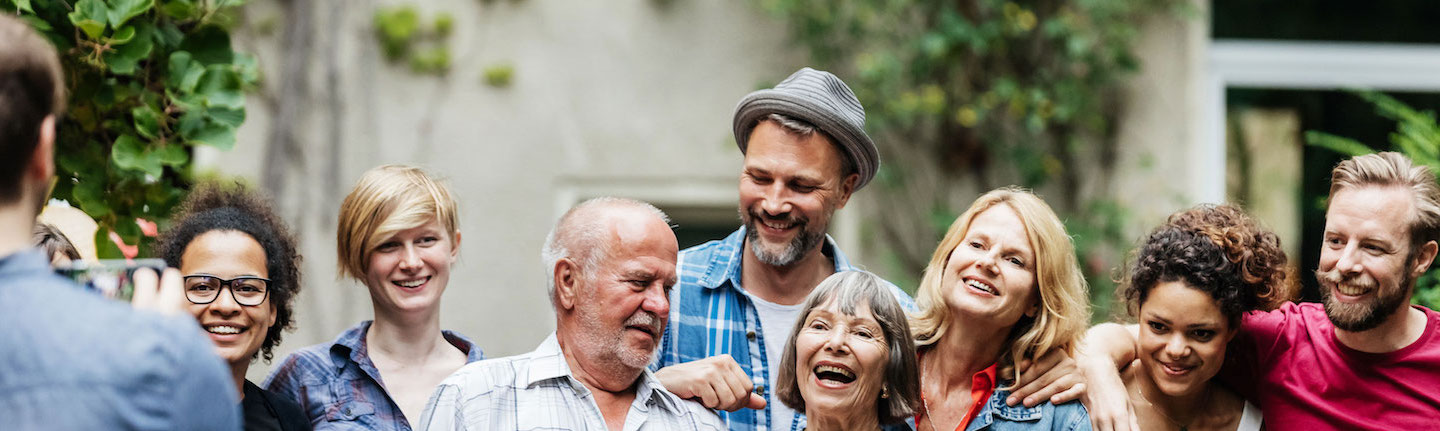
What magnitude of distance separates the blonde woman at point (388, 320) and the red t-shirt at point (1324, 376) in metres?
2.00

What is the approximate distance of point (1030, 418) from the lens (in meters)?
2.95

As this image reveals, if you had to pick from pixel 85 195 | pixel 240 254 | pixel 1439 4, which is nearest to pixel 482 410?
pixel 240 254

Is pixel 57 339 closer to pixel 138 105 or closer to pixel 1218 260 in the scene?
pixel 138 105

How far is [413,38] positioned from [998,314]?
3836 millimetres

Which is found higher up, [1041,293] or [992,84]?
[992,84]

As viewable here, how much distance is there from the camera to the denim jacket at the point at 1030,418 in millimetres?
2928

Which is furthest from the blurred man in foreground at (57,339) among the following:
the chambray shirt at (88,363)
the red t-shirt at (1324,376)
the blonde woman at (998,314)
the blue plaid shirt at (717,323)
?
the red t-shirt at (1324,376)

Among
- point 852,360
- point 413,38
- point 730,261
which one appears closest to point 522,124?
point 413,38

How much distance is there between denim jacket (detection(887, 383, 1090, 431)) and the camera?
2928 millimetres

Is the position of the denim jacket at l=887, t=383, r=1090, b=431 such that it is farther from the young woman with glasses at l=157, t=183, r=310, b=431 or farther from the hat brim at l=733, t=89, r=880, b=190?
the young woman with glasses at l=157, t=183, r=310, b=431

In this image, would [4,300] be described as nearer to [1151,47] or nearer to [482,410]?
[482,410]

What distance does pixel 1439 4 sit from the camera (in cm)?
642

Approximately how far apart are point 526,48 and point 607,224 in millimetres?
3419

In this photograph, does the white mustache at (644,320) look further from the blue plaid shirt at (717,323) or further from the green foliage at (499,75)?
the green foliage at (499,75)
